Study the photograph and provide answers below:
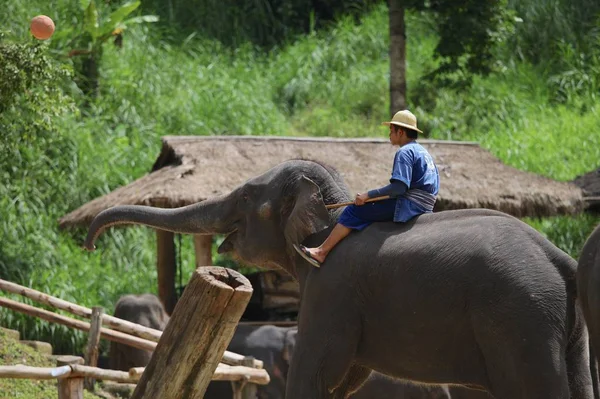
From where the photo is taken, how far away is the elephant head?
7410 millimetres

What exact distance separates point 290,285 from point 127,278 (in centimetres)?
256

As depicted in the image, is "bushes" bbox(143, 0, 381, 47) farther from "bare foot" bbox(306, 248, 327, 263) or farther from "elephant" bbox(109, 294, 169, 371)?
"bare foot" bbox(306, 248, 327, 263)

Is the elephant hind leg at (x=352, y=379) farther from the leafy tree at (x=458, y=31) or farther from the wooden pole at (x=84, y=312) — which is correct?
the leafy tree at (x=458, y=31)

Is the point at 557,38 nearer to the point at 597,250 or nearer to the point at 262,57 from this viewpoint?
the point at 262,57

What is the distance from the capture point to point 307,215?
24.1ft

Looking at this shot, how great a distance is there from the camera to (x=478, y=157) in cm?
1473

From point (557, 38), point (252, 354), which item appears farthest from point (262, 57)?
point (252, 354)

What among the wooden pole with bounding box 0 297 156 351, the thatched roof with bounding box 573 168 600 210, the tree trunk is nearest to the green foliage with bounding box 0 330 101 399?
the wooden pole with bounding box 0 297 156 351

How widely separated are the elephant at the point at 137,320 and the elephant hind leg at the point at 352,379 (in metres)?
4.80

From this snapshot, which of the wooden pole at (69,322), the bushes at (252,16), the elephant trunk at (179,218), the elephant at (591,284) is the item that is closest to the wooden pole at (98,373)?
the elephant trunk at (179,218)

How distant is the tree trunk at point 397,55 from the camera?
59.1 ft

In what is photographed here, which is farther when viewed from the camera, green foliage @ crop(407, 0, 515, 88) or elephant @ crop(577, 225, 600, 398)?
green foliage @ crop(407, 0, 515, 88)

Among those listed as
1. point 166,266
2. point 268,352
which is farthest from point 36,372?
point 166,266

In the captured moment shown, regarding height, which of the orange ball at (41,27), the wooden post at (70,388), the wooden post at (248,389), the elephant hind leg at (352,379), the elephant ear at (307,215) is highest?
the orange ball at (41,27)
